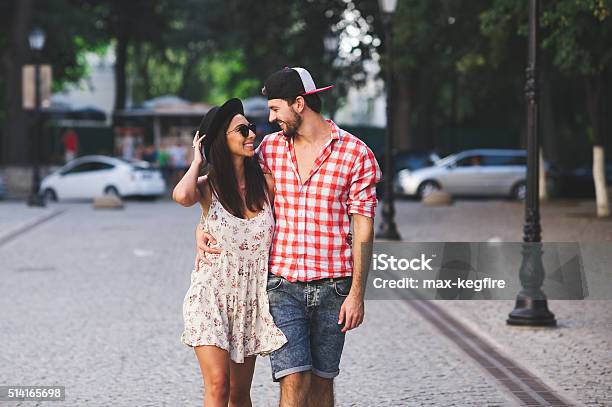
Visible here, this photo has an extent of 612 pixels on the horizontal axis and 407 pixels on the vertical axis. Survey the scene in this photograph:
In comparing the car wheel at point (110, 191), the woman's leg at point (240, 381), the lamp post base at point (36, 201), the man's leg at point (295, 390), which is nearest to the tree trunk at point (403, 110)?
the car wheel at point (110, 191)

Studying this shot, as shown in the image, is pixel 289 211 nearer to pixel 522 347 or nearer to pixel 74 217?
pixel 522 347

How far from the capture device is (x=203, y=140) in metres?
5.31

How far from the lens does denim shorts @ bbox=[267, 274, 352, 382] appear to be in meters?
5.15

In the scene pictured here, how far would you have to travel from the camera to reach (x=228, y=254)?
5.28 metres

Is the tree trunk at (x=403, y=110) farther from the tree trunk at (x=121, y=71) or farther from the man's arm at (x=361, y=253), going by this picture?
the man's arm at (x=361, y=253)

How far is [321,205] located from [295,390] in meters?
0.74

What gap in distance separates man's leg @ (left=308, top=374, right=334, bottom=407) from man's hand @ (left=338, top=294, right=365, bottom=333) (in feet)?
0.86

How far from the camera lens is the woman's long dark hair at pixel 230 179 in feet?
17.2

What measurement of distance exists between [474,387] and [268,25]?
120 ft

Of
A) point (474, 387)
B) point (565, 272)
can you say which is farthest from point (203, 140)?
point (565, 272)

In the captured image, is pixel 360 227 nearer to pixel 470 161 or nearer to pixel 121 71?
pixel 470 161

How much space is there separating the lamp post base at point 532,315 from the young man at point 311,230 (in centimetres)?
580

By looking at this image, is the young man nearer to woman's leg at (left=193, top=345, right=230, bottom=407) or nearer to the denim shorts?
the denim shorts

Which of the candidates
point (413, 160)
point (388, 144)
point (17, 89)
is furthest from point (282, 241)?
point (17, 89)
